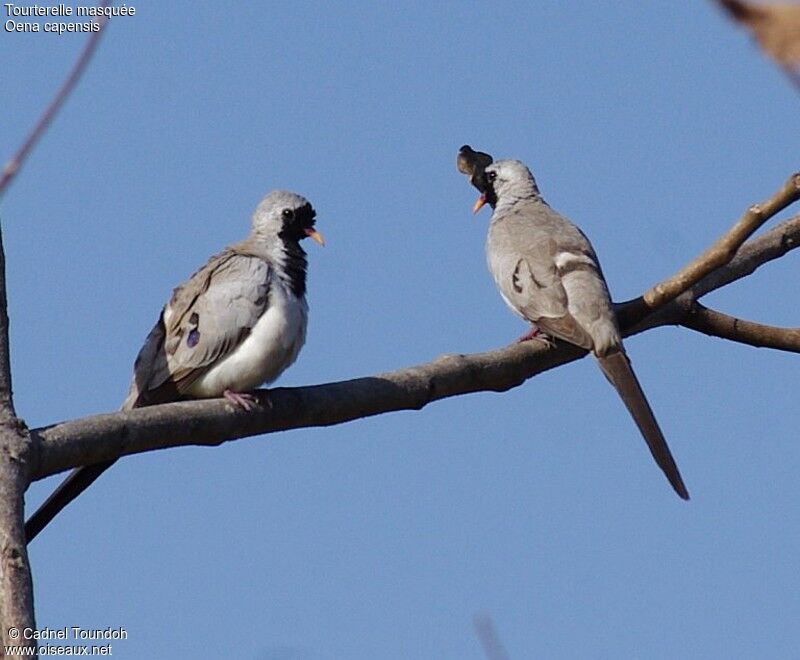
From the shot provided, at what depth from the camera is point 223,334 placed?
19.3 ft

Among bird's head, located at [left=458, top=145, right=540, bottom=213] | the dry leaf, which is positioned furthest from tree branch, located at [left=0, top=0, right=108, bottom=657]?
bird's head, located at [left=458, top=145, right=540, bottom=213]

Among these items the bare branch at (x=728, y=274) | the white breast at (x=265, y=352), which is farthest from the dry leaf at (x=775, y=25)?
the bare branch at (x=728, y=274)

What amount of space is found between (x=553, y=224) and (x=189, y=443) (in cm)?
403

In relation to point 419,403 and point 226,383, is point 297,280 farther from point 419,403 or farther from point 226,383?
point 419,403

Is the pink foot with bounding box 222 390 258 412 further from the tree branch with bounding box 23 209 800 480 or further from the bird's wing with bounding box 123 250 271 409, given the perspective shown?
the bird's wing with bounding box 123 250 271 409

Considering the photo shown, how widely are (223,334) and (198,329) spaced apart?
14 centimetres

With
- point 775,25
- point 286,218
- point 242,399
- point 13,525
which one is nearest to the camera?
point 775,25

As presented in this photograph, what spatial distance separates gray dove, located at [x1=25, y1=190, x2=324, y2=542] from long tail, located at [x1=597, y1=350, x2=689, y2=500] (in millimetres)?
1612

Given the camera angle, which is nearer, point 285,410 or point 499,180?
point 285,410

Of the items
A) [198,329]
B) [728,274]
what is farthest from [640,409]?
[198,329]

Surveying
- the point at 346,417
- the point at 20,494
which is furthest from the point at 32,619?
the point at 346,417

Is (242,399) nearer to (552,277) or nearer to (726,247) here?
(726,247)

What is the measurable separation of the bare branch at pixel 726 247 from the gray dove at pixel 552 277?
71cm

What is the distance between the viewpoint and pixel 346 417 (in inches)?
186
